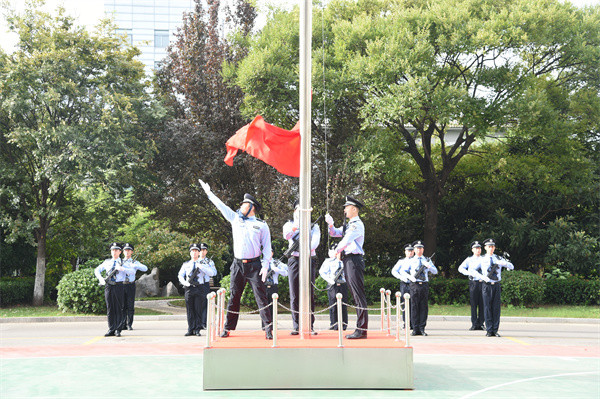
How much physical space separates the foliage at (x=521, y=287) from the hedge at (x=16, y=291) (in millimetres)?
17112

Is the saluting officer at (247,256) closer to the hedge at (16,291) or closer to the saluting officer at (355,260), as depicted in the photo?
the saluting officer at (355,260)

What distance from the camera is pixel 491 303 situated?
14.4 m

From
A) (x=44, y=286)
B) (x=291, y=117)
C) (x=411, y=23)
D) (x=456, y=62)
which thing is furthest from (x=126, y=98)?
(x=456, y=62)

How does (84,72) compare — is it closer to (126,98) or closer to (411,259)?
(126,98)

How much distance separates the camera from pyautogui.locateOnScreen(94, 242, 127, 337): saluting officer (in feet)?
45.9

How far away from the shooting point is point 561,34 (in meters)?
22.6

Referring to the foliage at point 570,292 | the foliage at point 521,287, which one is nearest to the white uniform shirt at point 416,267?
the foliage at point 521,287

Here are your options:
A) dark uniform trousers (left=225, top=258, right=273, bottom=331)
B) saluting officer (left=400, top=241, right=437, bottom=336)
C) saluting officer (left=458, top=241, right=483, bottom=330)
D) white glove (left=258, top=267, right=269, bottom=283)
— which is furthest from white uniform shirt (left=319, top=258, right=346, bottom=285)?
white glove (left=258, top=267, right=269, bottom=283)

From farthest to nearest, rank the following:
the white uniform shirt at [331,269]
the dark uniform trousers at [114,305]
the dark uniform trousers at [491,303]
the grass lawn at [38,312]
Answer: the grass lawn at [38,312] < the dark uniform trousers at [491,303] < the dark uniform trousers at [114,305] < the white uniform shirt at [331,269]

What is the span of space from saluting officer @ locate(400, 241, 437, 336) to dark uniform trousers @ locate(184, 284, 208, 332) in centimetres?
450

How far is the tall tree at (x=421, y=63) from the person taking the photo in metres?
20.7

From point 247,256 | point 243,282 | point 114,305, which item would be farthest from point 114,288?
point 247,256

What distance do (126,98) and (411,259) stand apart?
40.8ft

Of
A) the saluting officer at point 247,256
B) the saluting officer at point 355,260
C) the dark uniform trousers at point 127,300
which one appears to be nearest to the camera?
the saluting officer at point 355,260
